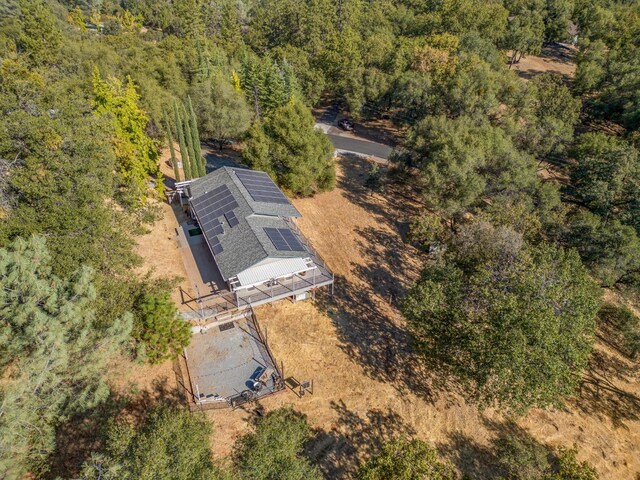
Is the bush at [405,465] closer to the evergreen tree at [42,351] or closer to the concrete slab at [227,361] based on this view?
the concrete slab at [227,361]

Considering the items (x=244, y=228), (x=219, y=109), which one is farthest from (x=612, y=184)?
(x=219, y=109)

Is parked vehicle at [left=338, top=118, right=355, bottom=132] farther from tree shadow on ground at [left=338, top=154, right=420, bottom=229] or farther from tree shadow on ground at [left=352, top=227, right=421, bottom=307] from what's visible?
tree shadow on ground at [left=352, top=227, right=421, bottom=307]

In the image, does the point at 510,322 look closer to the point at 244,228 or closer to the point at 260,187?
the point at 244,228

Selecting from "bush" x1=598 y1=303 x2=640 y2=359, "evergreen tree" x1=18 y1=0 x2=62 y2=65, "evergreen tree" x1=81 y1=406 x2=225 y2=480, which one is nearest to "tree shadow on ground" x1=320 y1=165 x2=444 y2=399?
"evergreen tree" x1=81 y1=406 x2=225 y2=480

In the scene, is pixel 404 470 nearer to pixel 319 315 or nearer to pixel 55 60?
pixel 319 315

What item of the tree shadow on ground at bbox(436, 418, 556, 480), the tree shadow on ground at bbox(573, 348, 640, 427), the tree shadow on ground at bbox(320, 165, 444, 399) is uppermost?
the tree shadow on ground at bbox(320, 165, 444, 399)

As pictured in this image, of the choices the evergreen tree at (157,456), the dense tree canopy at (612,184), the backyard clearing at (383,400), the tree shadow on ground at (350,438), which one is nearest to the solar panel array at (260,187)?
the backyard clearing at (383,400)
